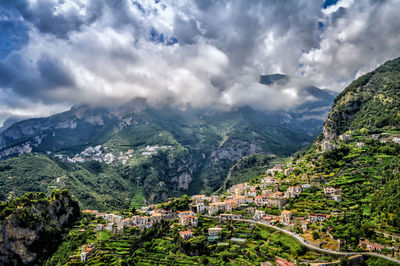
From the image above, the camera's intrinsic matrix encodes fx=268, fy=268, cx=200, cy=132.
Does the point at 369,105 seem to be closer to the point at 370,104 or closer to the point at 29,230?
the point at 370,104

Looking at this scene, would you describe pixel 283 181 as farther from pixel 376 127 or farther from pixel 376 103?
pixel 376 103

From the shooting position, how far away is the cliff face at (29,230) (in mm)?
64125

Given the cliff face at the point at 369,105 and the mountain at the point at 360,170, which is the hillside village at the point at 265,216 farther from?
the cliff face at the point at 369,105

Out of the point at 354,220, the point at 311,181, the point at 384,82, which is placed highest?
the point at 384,82

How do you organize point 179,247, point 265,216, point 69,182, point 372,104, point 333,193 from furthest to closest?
point 69,182 → point 372,104 → point 333,193 → point 265,216 → point 179,247

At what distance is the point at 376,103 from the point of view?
11825 cm

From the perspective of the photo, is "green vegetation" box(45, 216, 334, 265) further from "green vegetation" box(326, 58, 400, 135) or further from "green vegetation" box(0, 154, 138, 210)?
"green vegetation" box(0, 154, 138, 210)

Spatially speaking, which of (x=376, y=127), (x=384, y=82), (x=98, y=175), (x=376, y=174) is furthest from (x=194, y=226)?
(x=98, y=175)

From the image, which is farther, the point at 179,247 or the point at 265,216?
the point at 265,216

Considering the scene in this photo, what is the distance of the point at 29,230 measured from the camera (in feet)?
221

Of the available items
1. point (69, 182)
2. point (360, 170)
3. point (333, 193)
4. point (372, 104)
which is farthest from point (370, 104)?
point (69, 182)

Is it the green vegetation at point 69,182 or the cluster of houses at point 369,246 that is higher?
the green vegetation at point 69,182

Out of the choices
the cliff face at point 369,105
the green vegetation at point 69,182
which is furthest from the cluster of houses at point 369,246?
the green vegetation at point 69,182

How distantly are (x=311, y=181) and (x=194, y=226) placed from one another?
128 ft
